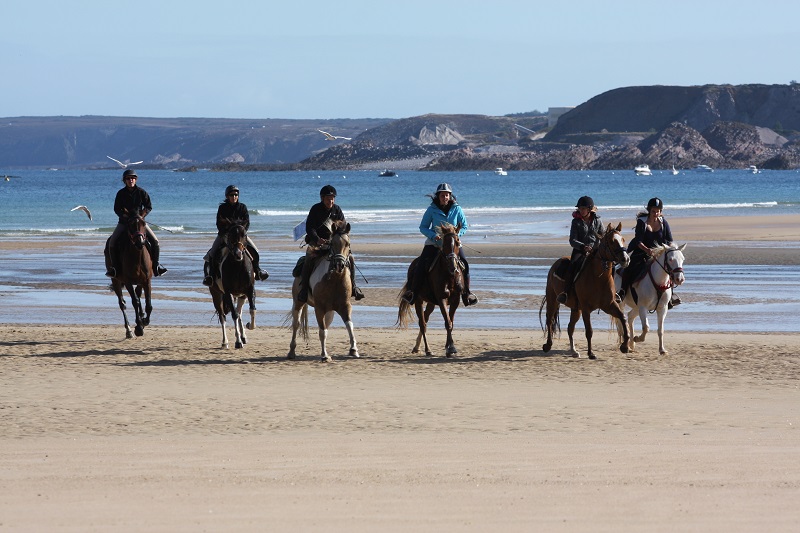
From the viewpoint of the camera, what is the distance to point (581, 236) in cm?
1509

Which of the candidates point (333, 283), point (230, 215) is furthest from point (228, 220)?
point (333, 283)

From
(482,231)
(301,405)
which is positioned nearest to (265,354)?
(301,405)

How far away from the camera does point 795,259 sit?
29.8 metres

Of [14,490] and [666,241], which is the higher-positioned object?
[666,241]

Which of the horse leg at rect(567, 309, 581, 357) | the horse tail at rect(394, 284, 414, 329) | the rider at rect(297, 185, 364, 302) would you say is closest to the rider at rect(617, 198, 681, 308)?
the horse leg at rect(567, 309, 581, 357)

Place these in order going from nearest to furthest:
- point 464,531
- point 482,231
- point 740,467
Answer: point 464,531 → point 740,467 → point 482,231

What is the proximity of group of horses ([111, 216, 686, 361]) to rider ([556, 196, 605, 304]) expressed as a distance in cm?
9

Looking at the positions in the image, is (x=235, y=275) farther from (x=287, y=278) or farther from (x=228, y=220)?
(x=287, y=278)

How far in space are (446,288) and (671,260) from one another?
280 cm

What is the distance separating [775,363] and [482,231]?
1181 inches

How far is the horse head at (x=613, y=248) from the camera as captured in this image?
47.6 ft

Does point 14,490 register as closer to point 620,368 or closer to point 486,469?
point 486,469

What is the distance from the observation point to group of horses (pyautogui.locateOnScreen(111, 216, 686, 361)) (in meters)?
14.7

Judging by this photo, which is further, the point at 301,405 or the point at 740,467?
the point at 301,405
